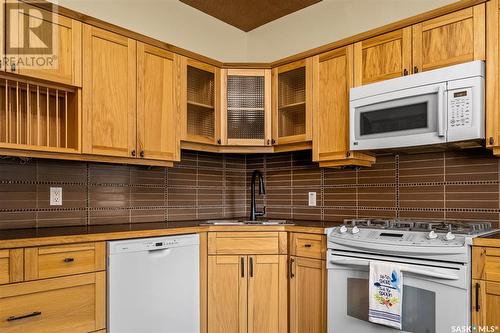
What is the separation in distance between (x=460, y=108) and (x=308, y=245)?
121 cm

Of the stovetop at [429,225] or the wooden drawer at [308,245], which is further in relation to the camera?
the wooden drawer at [308,245]

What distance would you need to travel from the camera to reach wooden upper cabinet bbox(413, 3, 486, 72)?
87.4 inches

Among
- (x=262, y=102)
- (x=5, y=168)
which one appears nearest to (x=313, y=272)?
(x=262, y=102)

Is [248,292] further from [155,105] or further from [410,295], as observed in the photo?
[155,105]

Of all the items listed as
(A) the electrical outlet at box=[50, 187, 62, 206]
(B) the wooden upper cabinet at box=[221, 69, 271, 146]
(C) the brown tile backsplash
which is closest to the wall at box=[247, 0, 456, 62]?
(B) the wooden upper cabinet at box=[221, 69, 271, 146]

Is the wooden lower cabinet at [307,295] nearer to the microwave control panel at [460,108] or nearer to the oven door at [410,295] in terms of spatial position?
the oven door at [410,295]

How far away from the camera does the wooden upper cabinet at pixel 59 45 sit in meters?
2.23

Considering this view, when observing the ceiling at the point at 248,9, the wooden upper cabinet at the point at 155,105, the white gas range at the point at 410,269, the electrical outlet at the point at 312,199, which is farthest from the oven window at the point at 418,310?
the ceiling at the point at 248,9

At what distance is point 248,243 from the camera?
277 cm

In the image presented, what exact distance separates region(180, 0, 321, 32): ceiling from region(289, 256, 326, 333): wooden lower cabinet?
2.10 m

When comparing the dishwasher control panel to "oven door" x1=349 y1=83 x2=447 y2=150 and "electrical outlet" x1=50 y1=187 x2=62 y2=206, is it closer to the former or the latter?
"electrical outlet" x1=50 y1=187 x2=62 y2=206

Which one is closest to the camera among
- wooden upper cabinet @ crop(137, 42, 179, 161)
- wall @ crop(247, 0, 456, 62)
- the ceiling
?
wooden upper cabinet @ crop(137, 42, 179, 161)

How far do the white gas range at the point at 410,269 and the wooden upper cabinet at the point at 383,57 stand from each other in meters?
0.93

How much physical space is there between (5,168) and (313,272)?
199cm
